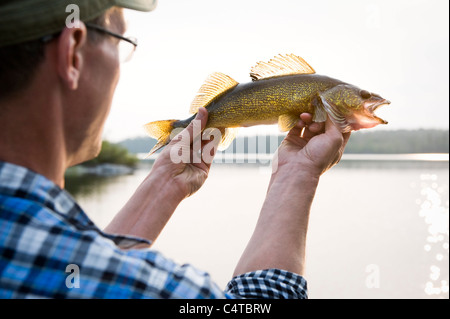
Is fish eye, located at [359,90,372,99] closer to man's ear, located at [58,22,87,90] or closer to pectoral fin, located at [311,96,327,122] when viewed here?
pectoral fin, located at [311,96,327,122]

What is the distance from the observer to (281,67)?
279 cm

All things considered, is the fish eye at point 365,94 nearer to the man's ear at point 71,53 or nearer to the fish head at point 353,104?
the fish head at point 353,104

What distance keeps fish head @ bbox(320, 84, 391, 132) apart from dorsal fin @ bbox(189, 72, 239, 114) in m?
0.58

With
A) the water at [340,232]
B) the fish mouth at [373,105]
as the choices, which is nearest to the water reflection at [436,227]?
the water at [340,232]

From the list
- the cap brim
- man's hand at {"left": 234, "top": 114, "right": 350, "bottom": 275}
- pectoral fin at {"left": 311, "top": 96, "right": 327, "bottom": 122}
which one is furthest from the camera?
pectoral fin at {"left": 311, "top": 96, "right": 327, "bottom": 122}

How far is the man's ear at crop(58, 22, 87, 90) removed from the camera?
119 centimetres

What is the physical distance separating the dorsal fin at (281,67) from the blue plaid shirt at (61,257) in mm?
1808

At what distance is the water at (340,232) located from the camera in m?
17.6

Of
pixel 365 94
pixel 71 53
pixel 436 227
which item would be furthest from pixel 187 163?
pixel 436 227

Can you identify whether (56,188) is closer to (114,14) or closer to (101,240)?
(101,240)

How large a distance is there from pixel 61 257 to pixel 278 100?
1.87 m

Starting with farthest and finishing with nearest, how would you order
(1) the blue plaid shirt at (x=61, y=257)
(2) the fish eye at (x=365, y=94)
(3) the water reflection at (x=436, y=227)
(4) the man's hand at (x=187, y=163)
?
(3) the water reflection at (x=436, y=227), (2) the fish eye at (x=365, y=94), (4) the man's hand at (x=187, y=163), (1) the blue plaid shirt at (x=61, y=257)

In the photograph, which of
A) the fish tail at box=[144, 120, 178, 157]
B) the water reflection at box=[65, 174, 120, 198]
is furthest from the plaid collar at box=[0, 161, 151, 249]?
the water reflection at box=[65, 174, 120, 198]

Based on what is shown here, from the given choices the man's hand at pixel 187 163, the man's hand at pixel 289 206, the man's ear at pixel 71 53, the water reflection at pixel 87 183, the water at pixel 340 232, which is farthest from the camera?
the water reflection at pixel 87 183
